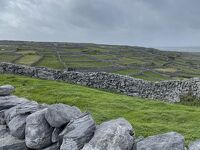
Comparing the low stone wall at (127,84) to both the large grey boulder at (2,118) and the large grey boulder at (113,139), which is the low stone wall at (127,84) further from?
the large grey boulder at (113,139)

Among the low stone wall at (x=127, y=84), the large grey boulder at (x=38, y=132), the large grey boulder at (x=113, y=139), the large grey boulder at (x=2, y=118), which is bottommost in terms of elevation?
the low stone wall at (x=127, y=84)

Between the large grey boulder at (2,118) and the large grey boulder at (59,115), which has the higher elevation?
the large grey boulder at (59,115)

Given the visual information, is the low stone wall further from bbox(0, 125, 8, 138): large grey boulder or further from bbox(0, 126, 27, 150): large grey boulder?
bbox(0, 126, 27, 150): large grey boulder

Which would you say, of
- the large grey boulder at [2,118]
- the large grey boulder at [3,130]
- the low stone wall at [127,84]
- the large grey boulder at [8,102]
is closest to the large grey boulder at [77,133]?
the large grey boulder at [3,130]

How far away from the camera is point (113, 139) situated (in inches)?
427

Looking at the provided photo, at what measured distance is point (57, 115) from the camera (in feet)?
40.3

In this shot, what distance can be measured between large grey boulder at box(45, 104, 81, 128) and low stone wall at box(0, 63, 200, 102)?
53.3ft

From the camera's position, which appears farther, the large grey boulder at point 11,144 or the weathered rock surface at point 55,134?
the large grey boulder at point 11,144

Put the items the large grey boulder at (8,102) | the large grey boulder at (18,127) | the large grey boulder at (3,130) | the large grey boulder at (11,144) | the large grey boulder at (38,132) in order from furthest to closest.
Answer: the large grey boulder at (8,102) < the large grey boulder at (3,130) < the large grey boulder at (18,127) < the large grey boulder at (11,144) < the large grey boulder at (38,132)

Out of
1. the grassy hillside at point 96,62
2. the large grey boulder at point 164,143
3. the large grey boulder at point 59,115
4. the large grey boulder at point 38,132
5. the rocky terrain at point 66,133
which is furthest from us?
the grassy hillside at point 96,62

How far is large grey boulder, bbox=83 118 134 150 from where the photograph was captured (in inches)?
424

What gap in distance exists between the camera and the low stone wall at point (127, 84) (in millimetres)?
27875

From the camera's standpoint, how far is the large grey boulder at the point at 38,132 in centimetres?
1263

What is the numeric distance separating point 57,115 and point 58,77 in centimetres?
2033
